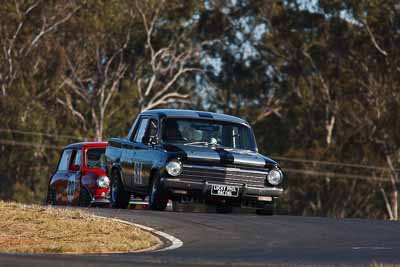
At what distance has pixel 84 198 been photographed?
23266 mm

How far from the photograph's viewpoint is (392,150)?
2092 inches

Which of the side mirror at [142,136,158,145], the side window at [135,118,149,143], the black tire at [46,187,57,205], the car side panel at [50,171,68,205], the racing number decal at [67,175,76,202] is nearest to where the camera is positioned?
the side mirror at [142,136,158,145]

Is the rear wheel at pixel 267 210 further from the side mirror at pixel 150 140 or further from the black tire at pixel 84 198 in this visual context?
the black tire at pixel 84 198

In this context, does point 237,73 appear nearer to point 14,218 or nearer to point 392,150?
point 392,150

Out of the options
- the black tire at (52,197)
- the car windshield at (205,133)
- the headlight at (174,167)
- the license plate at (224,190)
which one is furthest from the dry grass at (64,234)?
the black tire at (52,197)

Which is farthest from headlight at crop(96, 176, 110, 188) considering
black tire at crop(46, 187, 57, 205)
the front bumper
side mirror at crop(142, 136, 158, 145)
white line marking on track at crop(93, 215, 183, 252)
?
white line marking on track at crop(93, 215, 183, 252)

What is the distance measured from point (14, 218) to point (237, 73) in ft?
153

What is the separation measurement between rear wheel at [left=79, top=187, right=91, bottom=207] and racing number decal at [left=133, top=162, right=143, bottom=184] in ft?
11.2

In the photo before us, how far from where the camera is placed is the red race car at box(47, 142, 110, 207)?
75.8 feet

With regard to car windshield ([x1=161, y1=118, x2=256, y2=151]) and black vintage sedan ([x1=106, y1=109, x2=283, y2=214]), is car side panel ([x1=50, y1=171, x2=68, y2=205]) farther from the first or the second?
car windshield ([x1=161, y1=118, x2=256, y2=151])

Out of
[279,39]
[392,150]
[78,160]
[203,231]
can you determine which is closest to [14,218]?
[203,231]

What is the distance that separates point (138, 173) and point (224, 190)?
1677 mm

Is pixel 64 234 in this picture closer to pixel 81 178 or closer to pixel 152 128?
pixel 152 128

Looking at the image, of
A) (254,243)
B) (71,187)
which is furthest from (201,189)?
(71,187)
